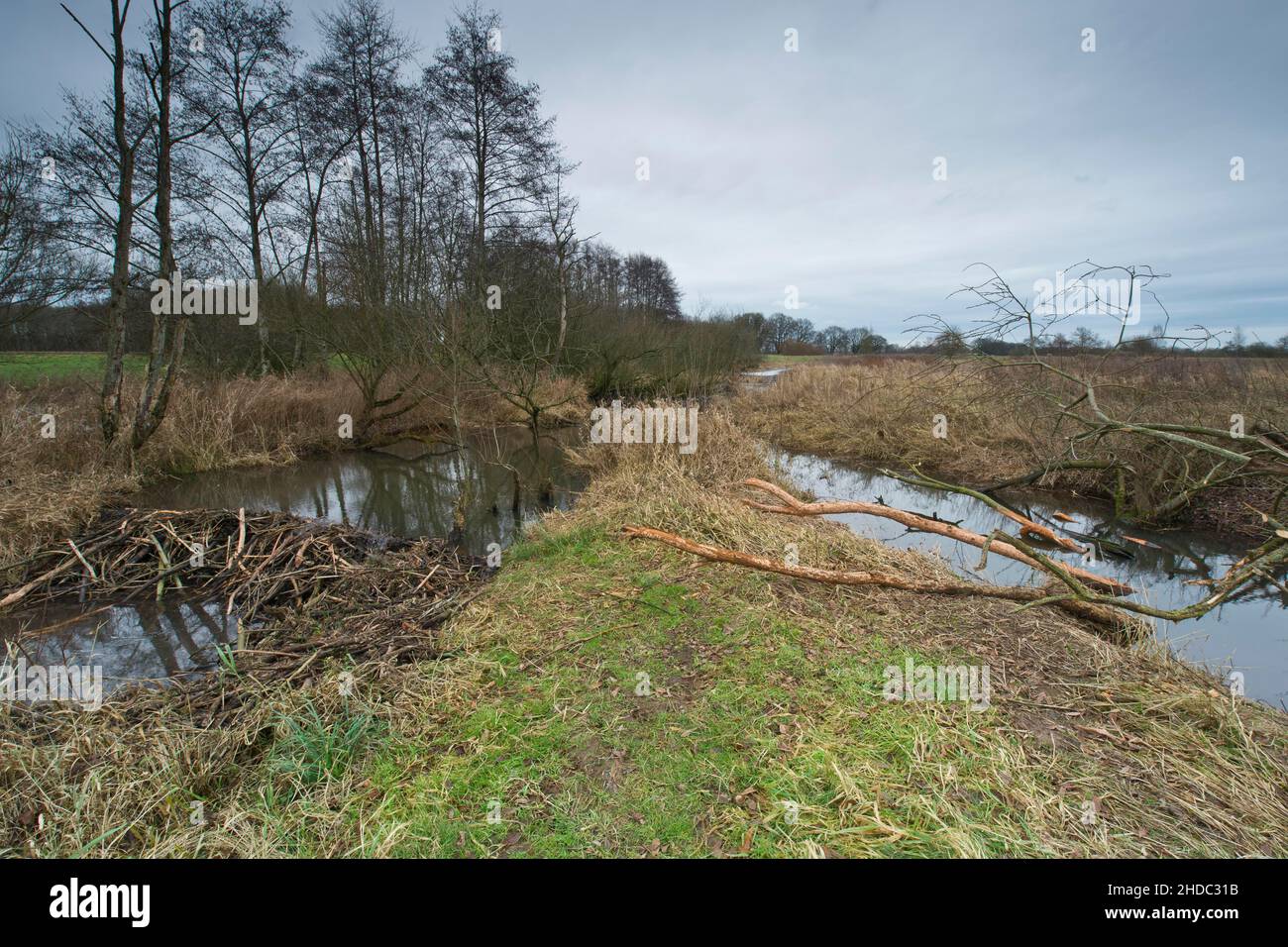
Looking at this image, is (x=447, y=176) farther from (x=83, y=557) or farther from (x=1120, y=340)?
(x=1120, y=340)

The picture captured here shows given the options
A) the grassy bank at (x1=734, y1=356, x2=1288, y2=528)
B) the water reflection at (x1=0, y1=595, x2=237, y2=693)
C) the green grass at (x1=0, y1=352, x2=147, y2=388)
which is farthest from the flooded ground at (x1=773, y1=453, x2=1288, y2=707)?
the green grass at (x1=0, y1=352, x2=147, y2=388)

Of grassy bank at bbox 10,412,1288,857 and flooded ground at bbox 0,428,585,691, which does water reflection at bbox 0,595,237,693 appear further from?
grassy bank at bbox 10,412,1288,857

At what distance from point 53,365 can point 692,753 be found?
27.7 m

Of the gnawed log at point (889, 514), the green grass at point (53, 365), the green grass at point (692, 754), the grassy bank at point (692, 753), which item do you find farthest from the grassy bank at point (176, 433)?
the green grass at point (692, 754)

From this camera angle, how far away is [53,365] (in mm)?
19750

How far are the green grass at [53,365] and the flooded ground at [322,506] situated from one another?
684 cm

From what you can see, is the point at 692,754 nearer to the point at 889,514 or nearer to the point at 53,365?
the point at 889,514

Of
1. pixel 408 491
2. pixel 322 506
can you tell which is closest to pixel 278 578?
pixel 322 506

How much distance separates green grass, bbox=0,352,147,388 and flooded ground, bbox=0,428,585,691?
6.84m

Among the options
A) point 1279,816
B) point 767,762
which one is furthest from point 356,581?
point 1279,816

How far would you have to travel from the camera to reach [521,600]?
4.54m

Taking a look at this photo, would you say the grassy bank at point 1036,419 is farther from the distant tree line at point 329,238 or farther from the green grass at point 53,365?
the green grass at point 53,365

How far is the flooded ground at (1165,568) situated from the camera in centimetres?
426

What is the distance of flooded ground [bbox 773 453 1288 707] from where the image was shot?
4.26 m
